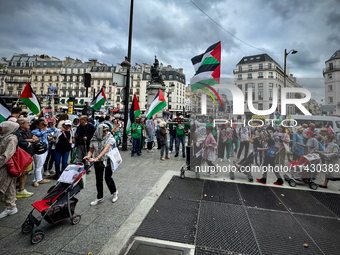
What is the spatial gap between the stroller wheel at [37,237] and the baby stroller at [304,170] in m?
6.12

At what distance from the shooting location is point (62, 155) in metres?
5.41

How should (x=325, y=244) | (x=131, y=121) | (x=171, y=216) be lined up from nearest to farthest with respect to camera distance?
(x=325, y=244) < (x=171, y=216) < (x=131, y=121)

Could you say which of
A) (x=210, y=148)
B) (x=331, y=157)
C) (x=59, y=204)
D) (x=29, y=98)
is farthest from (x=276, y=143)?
(x=29, y=98)

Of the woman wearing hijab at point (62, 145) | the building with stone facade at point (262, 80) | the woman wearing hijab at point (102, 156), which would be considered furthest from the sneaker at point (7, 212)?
the building with stone facade at point (262, 80)

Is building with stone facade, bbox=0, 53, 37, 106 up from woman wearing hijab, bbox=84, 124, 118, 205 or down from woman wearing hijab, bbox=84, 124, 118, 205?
up

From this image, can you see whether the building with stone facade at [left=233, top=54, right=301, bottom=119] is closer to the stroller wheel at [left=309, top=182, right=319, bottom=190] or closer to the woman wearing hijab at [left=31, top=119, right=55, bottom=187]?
the stroller wheel at [left=309, top=182, right=319, bottom=190]

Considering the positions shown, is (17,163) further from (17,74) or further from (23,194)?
(17,74)

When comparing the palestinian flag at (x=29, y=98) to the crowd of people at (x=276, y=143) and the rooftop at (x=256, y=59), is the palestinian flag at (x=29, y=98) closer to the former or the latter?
the crowd of people at (x=276, y=143)

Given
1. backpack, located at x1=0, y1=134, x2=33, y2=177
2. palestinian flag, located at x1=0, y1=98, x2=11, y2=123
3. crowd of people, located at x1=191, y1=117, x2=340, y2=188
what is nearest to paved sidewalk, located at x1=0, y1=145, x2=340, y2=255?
crowd of people, located at x1=191, y1=117, x2=340, y2=188

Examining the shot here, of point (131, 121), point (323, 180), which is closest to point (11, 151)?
point (131, 121)

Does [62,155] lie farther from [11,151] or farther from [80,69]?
[80,69]

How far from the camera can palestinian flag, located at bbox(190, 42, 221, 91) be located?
219 inches

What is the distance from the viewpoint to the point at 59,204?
2.92m

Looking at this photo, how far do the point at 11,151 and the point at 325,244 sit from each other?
559 centimetres
